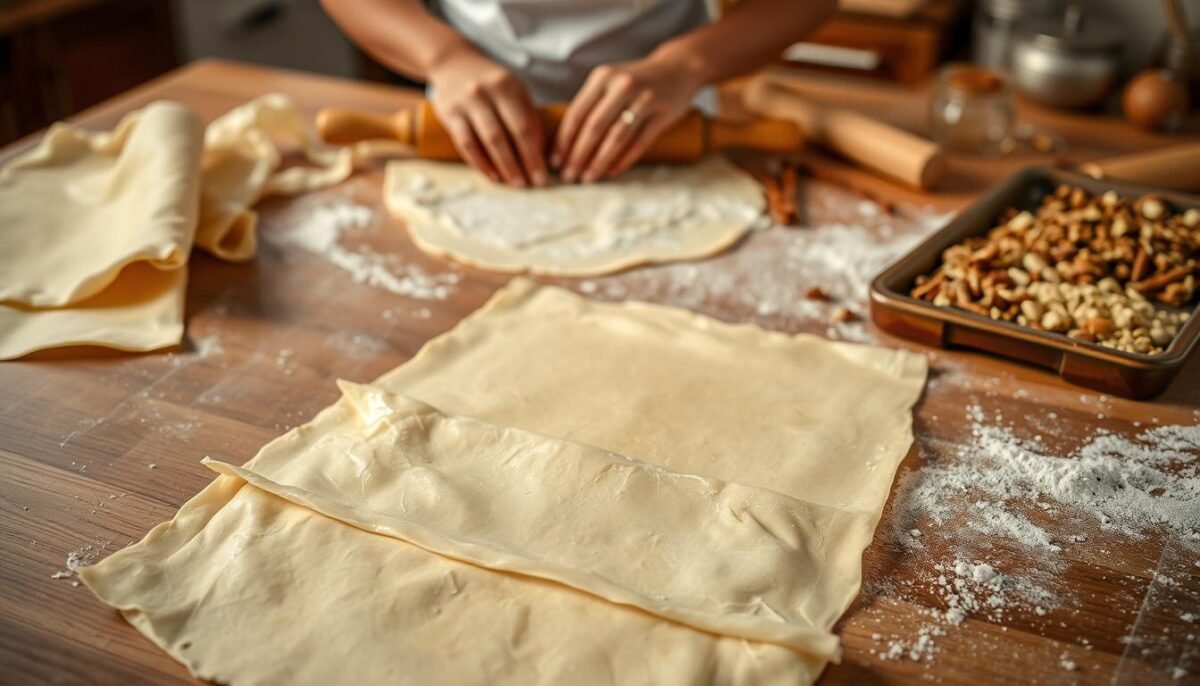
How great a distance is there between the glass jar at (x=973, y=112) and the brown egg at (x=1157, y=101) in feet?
0.87

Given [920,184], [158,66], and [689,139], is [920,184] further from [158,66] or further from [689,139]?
[158,66]

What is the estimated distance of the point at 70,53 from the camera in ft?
8.56

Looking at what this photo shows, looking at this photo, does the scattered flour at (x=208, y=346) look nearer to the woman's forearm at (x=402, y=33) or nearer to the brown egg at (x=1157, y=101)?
the woman's forearm at (x=402, y=33)

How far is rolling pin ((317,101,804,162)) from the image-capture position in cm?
167

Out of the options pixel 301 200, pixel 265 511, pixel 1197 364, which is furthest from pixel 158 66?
pixel 1197 364

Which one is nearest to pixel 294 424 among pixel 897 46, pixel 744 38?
pixel 744 38

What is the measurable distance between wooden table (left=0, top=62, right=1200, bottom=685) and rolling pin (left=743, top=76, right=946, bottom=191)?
42 mm

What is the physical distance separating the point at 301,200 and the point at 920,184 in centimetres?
96

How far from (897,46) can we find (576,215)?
1.16m

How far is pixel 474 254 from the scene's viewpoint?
1.45 meters

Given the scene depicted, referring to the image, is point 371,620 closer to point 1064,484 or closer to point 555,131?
point 1064,484

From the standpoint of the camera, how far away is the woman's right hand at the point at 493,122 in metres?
1.58

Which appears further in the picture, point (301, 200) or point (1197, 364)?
point (301, 200)

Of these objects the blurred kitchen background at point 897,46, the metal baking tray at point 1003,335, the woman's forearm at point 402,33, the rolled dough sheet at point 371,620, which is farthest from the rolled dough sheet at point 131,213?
the blurred kitchen background at point 897,46
